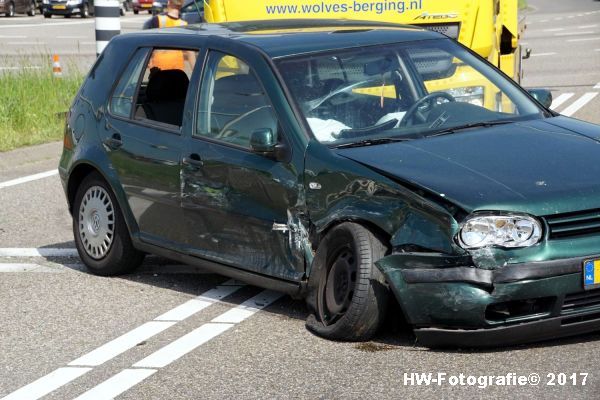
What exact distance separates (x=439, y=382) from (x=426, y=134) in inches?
63.9

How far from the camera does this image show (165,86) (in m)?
8.01

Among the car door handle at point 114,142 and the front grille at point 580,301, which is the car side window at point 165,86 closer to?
the car door handle at point 114,142

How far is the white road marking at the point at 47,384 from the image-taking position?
5.75 meters

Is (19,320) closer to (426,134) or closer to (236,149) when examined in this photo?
(236,149)

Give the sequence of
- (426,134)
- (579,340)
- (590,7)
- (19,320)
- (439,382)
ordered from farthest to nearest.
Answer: (590,7), (19,320), (426,134), (579,340), (439,382)

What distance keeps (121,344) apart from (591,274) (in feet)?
8.03

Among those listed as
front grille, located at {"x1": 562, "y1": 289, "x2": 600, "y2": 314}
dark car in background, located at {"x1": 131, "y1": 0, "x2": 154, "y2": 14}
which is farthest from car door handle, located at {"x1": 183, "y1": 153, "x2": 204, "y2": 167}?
dark car in background, located at {"x1": 131, "y1": 0, "x2": 154, "y2": 14}

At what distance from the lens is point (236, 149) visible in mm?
7008

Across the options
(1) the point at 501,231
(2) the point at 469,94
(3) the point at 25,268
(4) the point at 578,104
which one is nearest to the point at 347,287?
(1) the point at 501,231

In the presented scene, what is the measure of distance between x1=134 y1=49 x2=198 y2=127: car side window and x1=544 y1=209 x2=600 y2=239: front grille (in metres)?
2.73

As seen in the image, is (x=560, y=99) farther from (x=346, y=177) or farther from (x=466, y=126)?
(x=346, y=177)

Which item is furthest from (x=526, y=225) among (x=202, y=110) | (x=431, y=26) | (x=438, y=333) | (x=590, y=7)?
(x=590, y=7)

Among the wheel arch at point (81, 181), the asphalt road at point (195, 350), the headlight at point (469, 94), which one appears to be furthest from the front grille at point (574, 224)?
the wheel arch at point (81, 181)

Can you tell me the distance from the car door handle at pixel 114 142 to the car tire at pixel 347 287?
2069 mm
